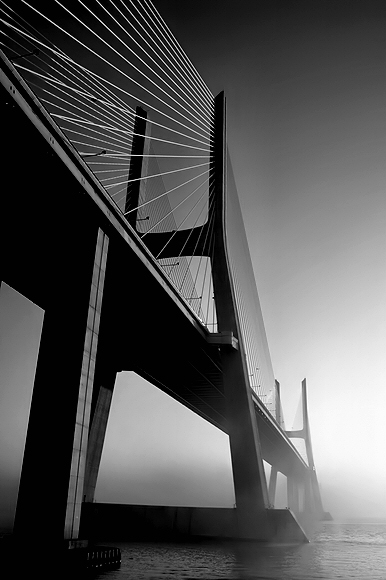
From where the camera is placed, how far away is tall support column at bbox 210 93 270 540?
2088 cm

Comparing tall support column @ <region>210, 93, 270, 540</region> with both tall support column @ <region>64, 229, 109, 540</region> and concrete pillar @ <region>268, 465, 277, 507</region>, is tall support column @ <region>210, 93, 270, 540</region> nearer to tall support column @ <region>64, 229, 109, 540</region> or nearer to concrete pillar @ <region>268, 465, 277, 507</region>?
tall support column @ <region>64, 229, 109, 540</region>

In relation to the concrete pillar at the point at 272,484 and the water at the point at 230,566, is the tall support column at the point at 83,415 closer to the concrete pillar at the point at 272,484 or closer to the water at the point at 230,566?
the water at the point at 230,566

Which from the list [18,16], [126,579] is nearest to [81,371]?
[126,579]

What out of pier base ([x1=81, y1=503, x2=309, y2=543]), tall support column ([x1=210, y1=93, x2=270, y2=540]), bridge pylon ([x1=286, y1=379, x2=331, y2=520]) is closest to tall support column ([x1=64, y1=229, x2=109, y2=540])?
tall support column ([x1=210, y1=93, x2=270, y2=540])

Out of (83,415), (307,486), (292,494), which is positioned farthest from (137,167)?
(307,486)

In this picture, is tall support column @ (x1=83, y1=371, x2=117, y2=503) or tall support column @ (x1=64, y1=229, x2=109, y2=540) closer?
tall support column @ (x1=64, y1=229, x2=109, y2=540)

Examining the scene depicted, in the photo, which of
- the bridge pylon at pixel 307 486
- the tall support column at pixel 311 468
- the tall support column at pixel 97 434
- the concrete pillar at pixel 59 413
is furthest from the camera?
the tall support column at pixel 311 468

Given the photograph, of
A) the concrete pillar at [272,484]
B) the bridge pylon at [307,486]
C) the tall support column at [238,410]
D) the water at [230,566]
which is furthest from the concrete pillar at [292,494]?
the water at [230,566]

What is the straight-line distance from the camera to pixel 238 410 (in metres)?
21.7

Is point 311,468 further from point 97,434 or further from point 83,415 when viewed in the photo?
point 83,415

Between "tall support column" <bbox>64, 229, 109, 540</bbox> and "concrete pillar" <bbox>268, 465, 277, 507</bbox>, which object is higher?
"concrete pillar" <bbox>268, 465, 277, 507</bbox>

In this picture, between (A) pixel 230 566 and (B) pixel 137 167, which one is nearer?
(A) pixel 230 566

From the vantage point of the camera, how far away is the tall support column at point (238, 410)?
20.9 metres

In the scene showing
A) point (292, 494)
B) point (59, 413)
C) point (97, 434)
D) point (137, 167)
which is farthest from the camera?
point (292, 494)
